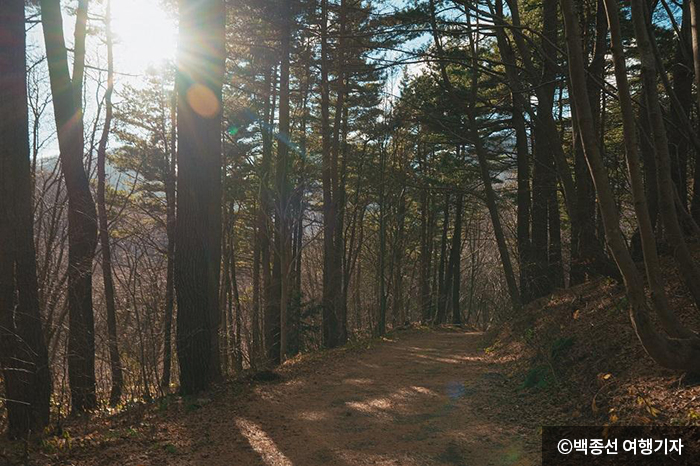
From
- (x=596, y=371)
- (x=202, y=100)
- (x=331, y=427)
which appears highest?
(x=202, y=100)

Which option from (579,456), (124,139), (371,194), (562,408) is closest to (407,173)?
(371,194)

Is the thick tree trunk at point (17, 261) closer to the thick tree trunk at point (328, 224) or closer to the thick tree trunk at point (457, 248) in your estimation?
the thick tree trunk at point (328, 224)

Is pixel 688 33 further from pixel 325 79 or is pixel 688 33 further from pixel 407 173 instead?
pixel 407 173

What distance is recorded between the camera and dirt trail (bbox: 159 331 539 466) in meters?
4.96

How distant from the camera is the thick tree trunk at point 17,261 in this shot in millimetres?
5820

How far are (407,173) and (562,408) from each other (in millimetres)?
16469

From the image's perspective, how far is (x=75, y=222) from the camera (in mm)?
8781

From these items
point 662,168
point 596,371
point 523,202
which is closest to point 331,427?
point 596,371

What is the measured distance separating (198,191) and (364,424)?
440 centimetres

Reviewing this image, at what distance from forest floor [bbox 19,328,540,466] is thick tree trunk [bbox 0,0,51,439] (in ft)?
2.72

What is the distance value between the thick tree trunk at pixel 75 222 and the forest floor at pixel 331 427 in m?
1.88

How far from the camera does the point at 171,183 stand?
1648 centimetres

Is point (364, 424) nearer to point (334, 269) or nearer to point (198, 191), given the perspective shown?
point (198, 191)

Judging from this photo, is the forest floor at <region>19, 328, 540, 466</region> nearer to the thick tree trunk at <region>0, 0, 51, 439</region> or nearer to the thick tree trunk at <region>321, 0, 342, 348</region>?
the thick tree trunk at <region>0, 0, 51, 439</region>
